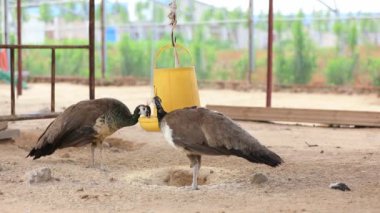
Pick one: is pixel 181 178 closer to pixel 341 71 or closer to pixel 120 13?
pixel 341 71

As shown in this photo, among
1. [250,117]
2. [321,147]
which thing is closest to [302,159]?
[321,147]

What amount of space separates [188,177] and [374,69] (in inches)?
522

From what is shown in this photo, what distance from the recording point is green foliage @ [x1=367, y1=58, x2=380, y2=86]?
699 inches

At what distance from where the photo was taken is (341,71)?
727 inches

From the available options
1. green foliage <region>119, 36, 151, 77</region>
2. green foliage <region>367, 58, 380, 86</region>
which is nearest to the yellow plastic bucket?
green foliage <region>367, 58, 380, 86</region>

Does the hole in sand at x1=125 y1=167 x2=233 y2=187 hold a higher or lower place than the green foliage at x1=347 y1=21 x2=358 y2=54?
lower

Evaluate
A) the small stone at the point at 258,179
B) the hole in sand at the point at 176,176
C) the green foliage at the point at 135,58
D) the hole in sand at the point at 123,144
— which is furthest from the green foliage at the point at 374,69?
the small stone at the point at 258,179

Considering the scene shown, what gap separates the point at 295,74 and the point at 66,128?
13787mm

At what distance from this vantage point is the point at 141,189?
4.99 m

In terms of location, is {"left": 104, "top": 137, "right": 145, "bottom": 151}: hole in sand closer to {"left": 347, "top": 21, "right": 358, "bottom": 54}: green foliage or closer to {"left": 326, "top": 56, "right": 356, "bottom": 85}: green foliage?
{"left": 326, "top": 56, "right": 356, "bottom": 85}: green foliage

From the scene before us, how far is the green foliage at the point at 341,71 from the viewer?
1838cm

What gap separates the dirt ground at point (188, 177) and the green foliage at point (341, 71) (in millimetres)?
9559

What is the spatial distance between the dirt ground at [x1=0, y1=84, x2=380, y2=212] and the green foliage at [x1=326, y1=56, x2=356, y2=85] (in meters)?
9.56

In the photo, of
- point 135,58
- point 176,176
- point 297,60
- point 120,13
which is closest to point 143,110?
point 176,176
